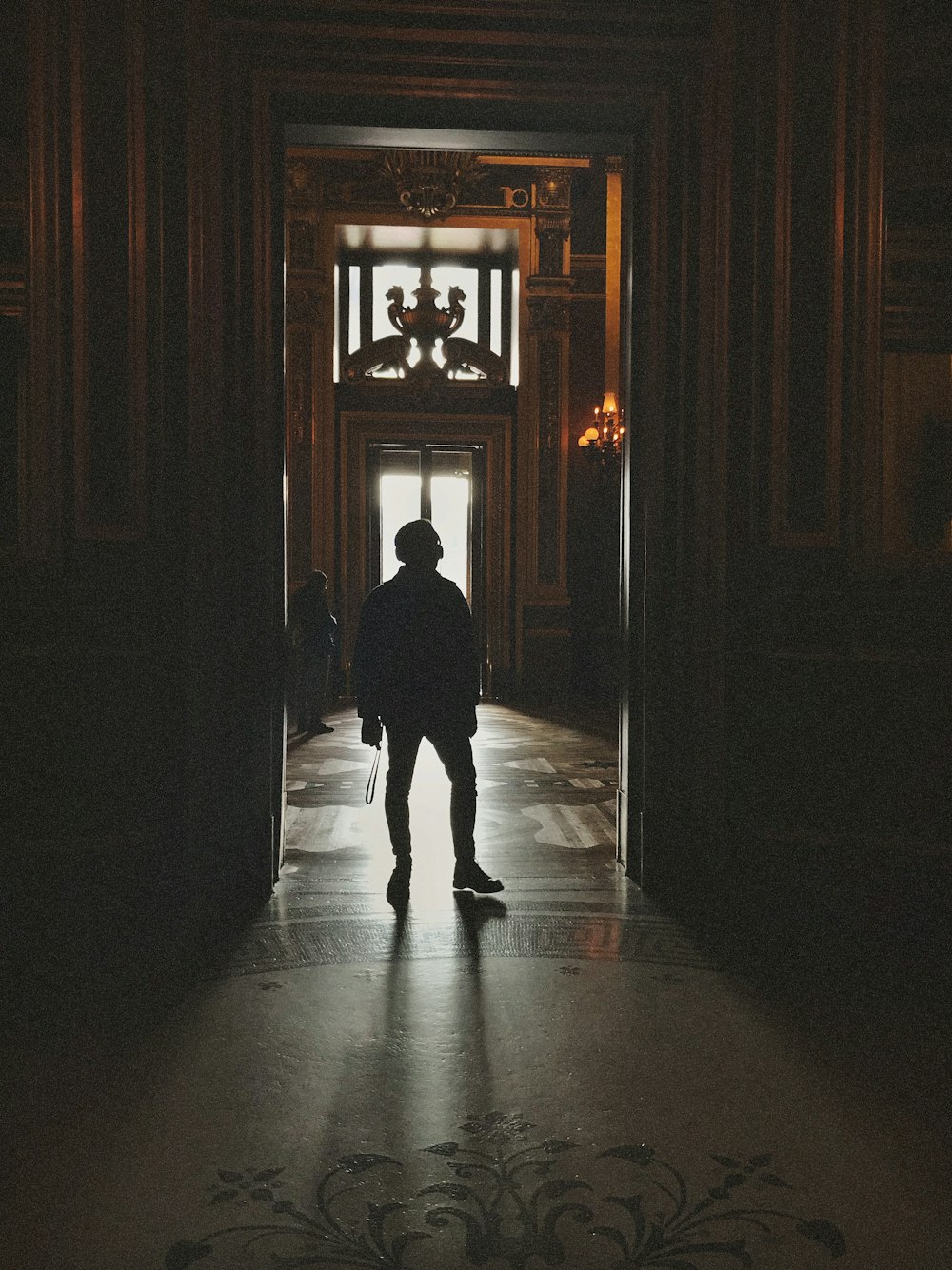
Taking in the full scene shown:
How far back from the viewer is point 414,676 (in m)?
3.97

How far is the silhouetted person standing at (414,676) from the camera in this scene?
396cm

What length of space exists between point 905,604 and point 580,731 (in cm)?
585

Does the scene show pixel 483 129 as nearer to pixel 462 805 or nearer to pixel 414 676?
pixel 414 676

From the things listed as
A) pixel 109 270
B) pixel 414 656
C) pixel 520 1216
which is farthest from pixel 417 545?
pixel 520 1216

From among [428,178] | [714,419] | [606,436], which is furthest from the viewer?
[428,178]

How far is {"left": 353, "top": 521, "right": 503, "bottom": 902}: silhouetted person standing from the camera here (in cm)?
396

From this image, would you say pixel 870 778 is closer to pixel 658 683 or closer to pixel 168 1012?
pixel 658 683

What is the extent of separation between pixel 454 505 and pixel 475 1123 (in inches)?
411

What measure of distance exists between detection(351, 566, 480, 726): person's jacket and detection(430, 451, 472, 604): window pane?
830cm

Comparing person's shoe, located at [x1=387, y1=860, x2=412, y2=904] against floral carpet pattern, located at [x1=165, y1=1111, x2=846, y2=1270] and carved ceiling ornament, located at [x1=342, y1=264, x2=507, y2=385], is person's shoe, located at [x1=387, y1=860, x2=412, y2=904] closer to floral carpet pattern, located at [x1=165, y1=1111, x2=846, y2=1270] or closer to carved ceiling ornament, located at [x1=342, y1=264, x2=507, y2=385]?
floral carpet pattern, located at [x1=165, y1=1111, x2=846, y2=1270]

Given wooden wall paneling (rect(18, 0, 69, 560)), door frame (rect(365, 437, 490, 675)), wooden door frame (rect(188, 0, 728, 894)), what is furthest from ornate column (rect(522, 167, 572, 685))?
wooden wall paneling (rect(18, 0, 69, 560))

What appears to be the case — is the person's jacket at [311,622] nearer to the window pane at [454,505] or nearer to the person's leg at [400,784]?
the window pane at [454,505]

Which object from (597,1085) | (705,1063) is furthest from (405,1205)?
(705,1063)

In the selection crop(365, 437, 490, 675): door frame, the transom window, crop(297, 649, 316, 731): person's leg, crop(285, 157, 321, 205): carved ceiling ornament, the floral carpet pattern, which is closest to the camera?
the floral carpet pattern
